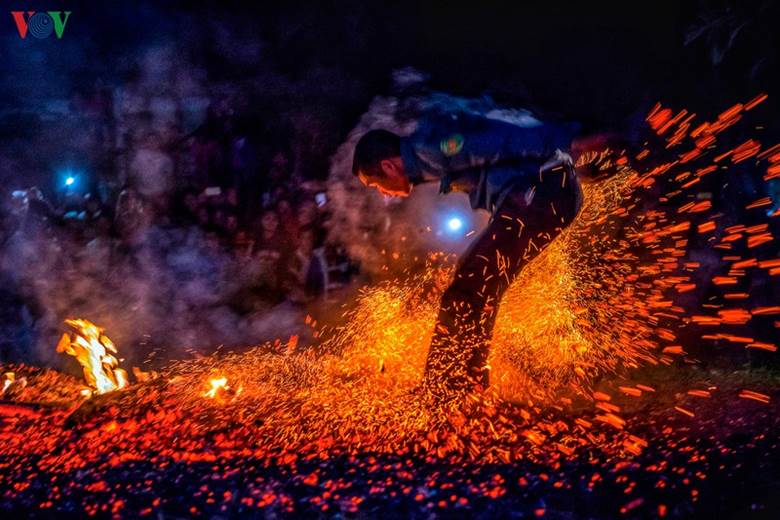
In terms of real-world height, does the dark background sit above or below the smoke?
above

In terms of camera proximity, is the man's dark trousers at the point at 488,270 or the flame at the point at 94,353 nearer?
the man's dark trousers at the point at 488,270

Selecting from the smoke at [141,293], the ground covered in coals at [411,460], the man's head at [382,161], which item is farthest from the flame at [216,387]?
the man's head at [382,161]

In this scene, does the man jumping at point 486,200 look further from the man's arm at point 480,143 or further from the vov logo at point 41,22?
the vov logo at point 41,22

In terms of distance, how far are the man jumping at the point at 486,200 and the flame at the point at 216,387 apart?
5.97 ft

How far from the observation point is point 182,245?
5621 millimetres

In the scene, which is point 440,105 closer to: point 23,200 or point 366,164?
point 366,164

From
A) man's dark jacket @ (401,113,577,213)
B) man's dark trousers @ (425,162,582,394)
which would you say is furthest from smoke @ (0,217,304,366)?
man's dark jacket @ (401,113,577,213)

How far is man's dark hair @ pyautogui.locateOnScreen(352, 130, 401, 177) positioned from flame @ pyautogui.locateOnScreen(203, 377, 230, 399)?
7.06ft

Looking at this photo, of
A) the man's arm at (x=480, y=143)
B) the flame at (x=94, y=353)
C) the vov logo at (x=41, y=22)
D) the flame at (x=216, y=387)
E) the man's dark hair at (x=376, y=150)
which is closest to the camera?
the man's arm at (x=480, y=143)

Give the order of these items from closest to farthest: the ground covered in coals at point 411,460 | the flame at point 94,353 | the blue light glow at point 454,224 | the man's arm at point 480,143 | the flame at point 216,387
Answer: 1. the ground covered in coals at point 411,460
2. the man's arm at point 480,143
3. the flame at point 216,387
4. the flame at point 94,353
5. the blue light glow at point 454,224

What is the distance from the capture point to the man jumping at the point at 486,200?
371 centimetres

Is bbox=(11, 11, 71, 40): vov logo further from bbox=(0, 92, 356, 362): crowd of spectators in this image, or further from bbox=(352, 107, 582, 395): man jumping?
bbox=(352, 107, 582, 395): man jumping

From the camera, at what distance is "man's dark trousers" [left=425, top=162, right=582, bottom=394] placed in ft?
12.2

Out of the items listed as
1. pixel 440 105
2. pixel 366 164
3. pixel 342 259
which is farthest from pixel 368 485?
pixel 440 105
